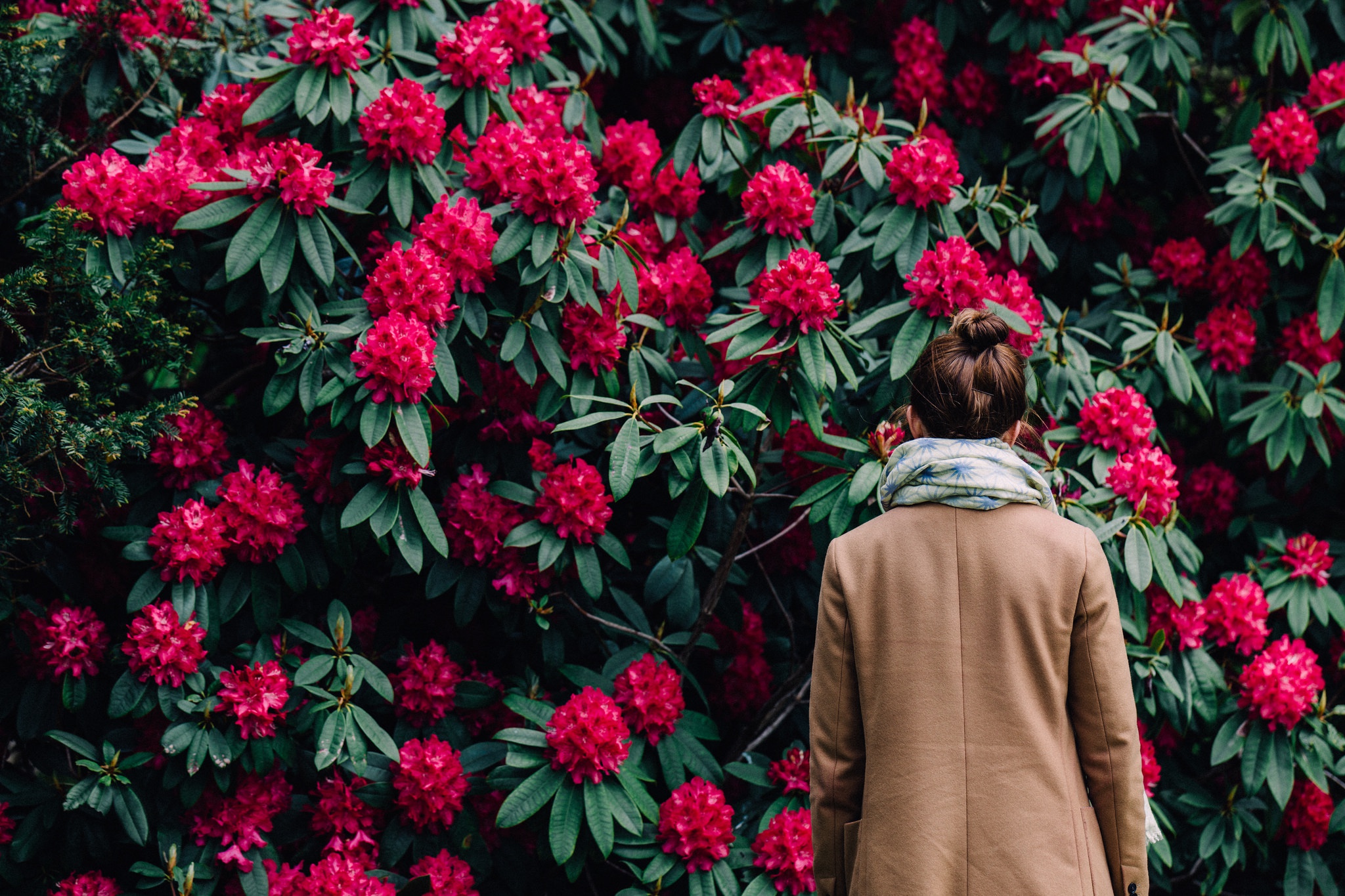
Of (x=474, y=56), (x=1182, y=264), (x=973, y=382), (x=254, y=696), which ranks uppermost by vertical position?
(x=474, y=56)

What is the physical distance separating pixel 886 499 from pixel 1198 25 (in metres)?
2.51

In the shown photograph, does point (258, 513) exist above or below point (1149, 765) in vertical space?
above

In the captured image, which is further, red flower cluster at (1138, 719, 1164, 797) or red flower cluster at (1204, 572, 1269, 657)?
red flower cluster at (1204, 572, 1269, 657)

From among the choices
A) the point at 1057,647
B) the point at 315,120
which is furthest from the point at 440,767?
the point at 315,120

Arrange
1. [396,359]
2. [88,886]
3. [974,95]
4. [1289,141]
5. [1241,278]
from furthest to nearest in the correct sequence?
1. [974,95]
2. [1241,278]
3. [1289,141]
4. [88,886]
5. [396,359]

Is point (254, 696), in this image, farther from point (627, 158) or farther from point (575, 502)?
→ point (627, 158)

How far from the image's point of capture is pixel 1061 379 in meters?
2.23

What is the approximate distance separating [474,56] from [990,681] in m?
1.69

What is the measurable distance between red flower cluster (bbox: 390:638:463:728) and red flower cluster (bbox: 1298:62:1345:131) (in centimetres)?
266

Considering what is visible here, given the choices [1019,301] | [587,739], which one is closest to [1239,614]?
[1019,301]

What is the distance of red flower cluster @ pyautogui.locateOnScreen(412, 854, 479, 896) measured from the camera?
1900 millimetres

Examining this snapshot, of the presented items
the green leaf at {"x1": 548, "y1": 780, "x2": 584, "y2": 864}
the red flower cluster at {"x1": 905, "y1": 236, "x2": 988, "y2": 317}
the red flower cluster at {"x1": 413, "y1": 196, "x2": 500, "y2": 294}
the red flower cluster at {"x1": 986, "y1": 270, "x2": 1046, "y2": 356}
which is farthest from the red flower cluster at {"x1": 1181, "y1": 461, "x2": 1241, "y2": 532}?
the red flower cluster at {"x1": 413, "y1": 196, "x2": 500, "y2": 294}

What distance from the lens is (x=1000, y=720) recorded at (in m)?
1.36

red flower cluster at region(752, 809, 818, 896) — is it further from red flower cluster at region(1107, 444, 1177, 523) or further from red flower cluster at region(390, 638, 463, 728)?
red flower cluster at region(1107, 444, 1177, 523)
